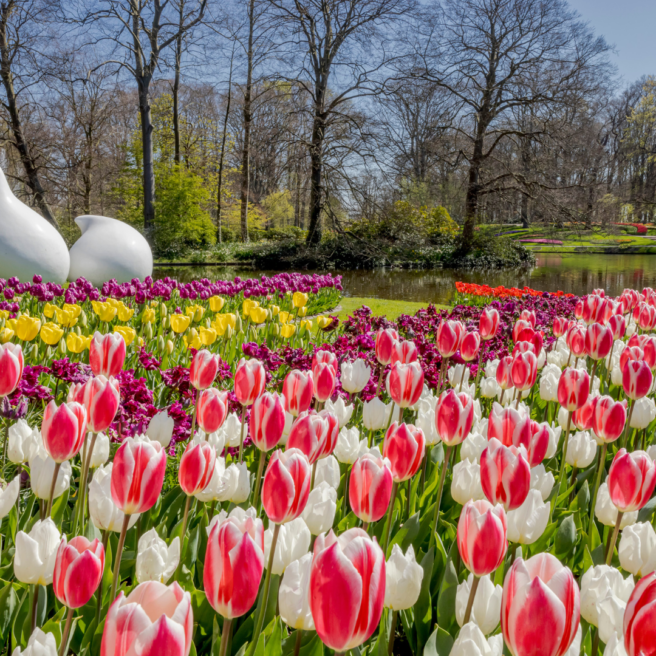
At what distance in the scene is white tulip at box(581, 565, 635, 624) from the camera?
104cm

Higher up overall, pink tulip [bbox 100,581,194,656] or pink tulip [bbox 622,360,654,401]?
pink tulip [bbox 622,360,654,401]

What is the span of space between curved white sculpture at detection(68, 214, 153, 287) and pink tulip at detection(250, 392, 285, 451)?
8426mm

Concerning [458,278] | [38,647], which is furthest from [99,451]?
[458,278]

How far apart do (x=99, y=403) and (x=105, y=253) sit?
8416mm

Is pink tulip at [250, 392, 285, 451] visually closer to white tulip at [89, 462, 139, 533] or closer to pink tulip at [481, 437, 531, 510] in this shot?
white tulip at [89, 462, 139, 533]

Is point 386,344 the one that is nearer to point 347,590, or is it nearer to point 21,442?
point 21,442

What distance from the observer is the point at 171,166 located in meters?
25.9

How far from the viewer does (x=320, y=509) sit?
120cm

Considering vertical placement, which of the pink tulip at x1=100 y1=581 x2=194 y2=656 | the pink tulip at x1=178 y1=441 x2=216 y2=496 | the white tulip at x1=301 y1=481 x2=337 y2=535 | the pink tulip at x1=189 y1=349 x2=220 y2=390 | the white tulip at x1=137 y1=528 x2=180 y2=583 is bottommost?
the white tulip at x1=137 y1=528 x2=180 y2=583

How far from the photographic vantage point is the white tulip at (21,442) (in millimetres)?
1604

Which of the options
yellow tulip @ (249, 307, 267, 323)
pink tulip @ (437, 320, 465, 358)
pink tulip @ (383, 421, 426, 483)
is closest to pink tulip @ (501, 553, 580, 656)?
pink tulip @ (383, 421, 426, 483)

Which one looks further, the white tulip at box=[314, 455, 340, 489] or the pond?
the pond

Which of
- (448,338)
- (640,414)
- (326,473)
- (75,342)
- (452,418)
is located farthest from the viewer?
(75,342)

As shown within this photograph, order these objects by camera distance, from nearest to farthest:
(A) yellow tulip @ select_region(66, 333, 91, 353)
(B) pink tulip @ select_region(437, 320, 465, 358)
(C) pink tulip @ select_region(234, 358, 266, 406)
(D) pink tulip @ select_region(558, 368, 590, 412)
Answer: (C) pink tulip @ select_region(234, 358, 266, 406) → (D) pink tulip @ select_region(558, 368, 590, 412) → (B) pink tulip @ select_region(437, 320, 465, 358) → (A) yellow tulip @ select_region(66, 333, 91, 353)
